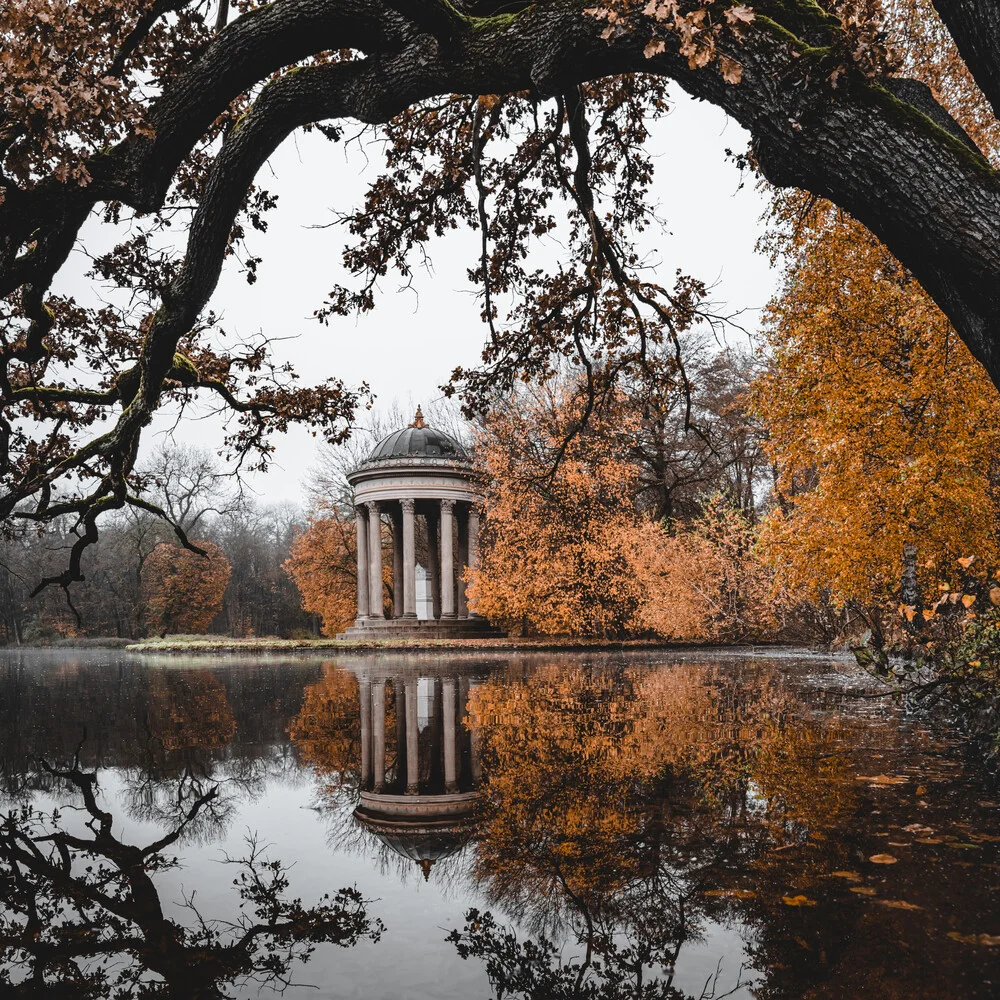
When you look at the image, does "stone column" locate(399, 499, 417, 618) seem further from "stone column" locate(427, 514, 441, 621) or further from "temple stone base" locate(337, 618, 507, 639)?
"stone column" locate(427, 514, 441, 621)

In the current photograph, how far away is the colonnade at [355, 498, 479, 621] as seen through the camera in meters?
34.5

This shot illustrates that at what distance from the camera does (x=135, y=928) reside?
2791 mm

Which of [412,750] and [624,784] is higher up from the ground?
[624,784]

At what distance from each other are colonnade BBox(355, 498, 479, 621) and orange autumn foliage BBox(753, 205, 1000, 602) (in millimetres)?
21402

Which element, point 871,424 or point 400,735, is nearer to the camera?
point 400,735

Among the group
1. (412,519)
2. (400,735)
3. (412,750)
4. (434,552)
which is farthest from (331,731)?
(434,552)

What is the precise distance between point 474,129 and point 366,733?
5487 mm

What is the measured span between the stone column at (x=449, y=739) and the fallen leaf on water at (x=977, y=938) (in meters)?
2.96

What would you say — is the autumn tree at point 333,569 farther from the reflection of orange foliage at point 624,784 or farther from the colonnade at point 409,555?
the reflection of orange foliage at point 624,784

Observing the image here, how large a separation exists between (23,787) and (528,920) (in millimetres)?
4166

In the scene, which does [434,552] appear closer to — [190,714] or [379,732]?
[190,714]

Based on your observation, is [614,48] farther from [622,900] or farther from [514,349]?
[514,349]

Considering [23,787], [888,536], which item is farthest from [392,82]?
[888,536]

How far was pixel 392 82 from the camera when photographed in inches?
193
